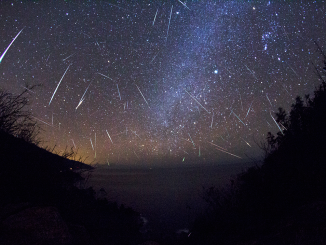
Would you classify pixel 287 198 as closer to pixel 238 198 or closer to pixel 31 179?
pixel 238 198

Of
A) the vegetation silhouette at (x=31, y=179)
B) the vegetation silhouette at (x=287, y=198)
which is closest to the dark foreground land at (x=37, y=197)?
the vegetation silhouette at (x=31, y=179)

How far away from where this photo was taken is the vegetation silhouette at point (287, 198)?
105 inches

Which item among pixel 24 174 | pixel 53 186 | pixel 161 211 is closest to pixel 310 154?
pixel 53 186

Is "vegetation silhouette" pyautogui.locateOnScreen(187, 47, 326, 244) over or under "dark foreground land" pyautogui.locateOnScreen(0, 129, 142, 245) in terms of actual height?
over

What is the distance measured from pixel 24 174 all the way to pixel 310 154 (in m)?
7.95

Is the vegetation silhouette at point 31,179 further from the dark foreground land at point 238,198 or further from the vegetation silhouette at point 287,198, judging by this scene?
the vegetation silhouette at point 287,198

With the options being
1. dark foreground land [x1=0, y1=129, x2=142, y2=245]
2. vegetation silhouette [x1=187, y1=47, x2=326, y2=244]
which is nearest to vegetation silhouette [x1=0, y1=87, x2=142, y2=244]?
dark foreground land [x1=0, y1=129, x2=142, y2=245]

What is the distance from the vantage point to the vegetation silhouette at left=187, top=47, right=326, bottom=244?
2.67m

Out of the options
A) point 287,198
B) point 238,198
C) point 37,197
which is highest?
point 287,198

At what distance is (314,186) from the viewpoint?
12.9ft

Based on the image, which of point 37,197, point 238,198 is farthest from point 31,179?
point 238,198

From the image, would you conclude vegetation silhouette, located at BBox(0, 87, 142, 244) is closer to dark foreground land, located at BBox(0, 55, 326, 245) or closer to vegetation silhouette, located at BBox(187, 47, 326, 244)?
dark foreground land, located at BBox(0, 55, 326, 245)

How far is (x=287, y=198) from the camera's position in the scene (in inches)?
169

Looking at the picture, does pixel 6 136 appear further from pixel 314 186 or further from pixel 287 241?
pixel 314 186
